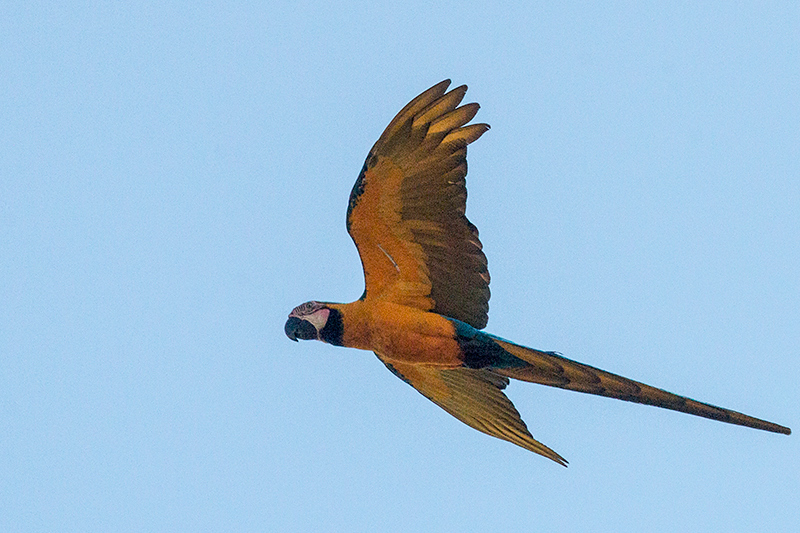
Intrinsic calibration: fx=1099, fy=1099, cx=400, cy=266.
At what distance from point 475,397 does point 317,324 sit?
182cm

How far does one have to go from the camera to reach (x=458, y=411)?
36.0 ft

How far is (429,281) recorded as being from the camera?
10.2 metres

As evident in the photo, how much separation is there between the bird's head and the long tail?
1.46 metres

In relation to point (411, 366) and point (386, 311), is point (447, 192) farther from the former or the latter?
point (411, 366)

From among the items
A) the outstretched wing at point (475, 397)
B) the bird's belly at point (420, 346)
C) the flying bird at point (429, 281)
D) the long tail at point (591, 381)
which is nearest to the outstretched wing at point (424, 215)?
the flying bird at point (429, 281)

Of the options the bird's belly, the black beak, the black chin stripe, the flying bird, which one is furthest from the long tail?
the black beak

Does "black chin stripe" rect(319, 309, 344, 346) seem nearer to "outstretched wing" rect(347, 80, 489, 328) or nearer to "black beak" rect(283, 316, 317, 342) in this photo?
"black beak" rect(283, 316, 317, 342)

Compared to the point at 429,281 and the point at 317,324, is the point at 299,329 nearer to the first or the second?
the point at 317,324

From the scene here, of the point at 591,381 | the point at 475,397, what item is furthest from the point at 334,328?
the point at 591,381

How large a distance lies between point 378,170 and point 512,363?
7.02ft

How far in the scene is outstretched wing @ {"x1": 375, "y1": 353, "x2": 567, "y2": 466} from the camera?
10.6 meters

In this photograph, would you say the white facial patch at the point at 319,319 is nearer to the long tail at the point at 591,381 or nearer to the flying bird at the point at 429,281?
the flying bird at the point at 429,281

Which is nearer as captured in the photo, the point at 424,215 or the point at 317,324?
the point at 424,215

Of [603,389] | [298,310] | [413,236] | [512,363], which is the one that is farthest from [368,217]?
[603,389]
